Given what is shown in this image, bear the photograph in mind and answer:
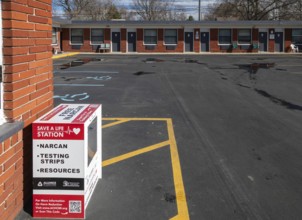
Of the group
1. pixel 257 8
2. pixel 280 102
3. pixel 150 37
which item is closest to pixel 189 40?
pixel 150 37

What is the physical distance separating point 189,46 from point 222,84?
2775 cm

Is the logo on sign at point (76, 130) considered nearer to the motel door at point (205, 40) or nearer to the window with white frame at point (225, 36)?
the motel door at point (205, 40)

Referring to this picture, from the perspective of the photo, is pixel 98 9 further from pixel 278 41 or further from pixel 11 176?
pixel 11 176

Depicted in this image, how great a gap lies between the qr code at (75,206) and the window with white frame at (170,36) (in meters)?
39.8

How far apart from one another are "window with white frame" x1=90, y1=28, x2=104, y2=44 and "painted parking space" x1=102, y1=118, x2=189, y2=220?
3536 cm

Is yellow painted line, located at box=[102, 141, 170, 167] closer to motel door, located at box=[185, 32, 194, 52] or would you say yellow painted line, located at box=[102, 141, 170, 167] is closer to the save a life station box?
the save a life station box

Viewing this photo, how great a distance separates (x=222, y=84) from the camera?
631 inches

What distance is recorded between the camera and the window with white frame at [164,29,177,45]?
42781 mm

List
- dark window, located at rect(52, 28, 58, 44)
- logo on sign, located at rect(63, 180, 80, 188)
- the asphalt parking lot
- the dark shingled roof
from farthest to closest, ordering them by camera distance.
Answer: the dark shingled roof, dark window, located at rect(52, 28, 58, 44), the asphalt parking lot, logo on sign, located at rect(63, 180, 80, 188)

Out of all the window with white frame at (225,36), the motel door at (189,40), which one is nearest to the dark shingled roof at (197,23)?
the window with white frame at (225,36)

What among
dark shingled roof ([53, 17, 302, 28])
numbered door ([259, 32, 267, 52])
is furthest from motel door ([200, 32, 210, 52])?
numbered door ([259, 32, 267, 52])

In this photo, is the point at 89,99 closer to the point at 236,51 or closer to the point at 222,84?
the point at 222,84

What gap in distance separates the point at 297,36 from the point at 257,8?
17.9m

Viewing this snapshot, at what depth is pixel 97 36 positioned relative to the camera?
43219 millimetres
